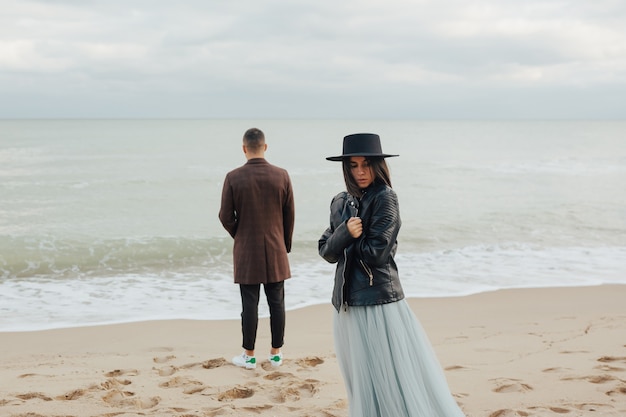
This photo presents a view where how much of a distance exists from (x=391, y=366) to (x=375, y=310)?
0.31 m

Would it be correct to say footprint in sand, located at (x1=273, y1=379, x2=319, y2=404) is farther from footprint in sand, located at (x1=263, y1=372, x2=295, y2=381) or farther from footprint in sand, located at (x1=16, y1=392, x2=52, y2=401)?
footprint in sand, located at (x1=16, y1=392, x2=52, y2=401)

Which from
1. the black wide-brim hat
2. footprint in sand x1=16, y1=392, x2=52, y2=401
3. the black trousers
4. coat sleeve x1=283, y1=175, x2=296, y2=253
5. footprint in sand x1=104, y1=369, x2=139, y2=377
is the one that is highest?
the black wide-brim hat

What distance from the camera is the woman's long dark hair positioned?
10.7 ft

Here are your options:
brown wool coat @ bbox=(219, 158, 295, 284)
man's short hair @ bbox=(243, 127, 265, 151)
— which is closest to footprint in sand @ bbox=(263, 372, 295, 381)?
brown wool coat @ bbox=(219, 158, 295, 284)

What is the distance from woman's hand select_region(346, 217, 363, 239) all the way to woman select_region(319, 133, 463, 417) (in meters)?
0.07

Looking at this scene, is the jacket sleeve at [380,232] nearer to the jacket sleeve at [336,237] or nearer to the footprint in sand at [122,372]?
the jacket sleeve at [336,237]

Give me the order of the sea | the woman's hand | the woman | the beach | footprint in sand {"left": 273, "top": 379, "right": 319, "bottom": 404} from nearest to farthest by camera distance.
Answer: the woman's hand < the woman < the beach < footprint in sand {"left": 273, "top": 379, "right": 319, "bottom": 404} < the sea

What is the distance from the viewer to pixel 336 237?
319 centimetres

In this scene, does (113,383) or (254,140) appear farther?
(254,140)

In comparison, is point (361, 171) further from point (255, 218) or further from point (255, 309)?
point (255, 309)

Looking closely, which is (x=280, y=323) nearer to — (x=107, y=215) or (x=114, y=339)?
(x=114, y=339)

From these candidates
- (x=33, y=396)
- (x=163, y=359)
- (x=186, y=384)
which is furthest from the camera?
(x=163, y=359)

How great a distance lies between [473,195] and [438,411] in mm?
20129

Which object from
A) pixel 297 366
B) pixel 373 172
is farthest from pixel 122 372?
pixel 373 172
